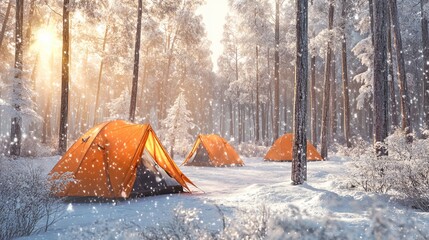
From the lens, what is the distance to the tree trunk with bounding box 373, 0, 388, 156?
909cm

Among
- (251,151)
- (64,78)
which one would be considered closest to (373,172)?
(64,78)

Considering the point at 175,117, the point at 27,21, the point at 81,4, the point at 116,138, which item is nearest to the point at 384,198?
the point at 116,138

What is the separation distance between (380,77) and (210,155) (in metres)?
9.84

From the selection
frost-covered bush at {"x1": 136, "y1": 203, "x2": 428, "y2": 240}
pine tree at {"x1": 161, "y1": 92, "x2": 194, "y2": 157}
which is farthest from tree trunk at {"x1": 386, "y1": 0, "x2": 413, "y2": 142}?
frost-covered bush at {"x1": 136, "y1": 203, "x2": 428, "y2": 240}

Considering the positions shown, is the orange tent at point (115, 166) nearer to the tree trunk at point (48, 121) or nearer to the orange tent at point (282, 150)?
the orange tent at point (282, 150)

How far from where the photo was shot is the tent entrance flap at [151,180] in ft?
28.2

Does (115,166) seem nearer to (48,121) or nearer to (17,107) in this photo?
(17,107)

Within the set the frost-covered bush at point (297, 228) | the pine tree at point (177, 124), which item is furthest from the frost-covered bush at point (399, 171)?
the pine tree at point (177, 124)

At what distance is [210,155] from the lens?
17.5 m

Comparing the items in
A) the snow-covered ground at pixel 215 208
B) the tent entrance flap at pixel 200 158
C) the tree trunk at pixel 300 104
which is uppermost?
the tree trunk at pixel 300 104

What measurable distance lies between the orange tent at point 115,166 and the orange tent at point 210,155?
801cm

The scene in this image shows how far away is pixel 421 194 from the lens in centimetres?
610

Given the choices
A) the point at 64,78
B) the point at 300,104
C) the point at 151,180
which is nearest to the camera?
the point at 151,180

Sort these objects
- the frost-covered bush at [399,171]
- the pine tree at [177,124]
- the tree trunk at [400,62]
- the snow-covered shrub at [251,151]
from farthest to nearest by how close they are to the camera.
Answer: the snow-covered shrub at [251,151] < the pine tree at [177,124] < the tree trunk at [400,62] < the frost-covered bush at [399,171]
